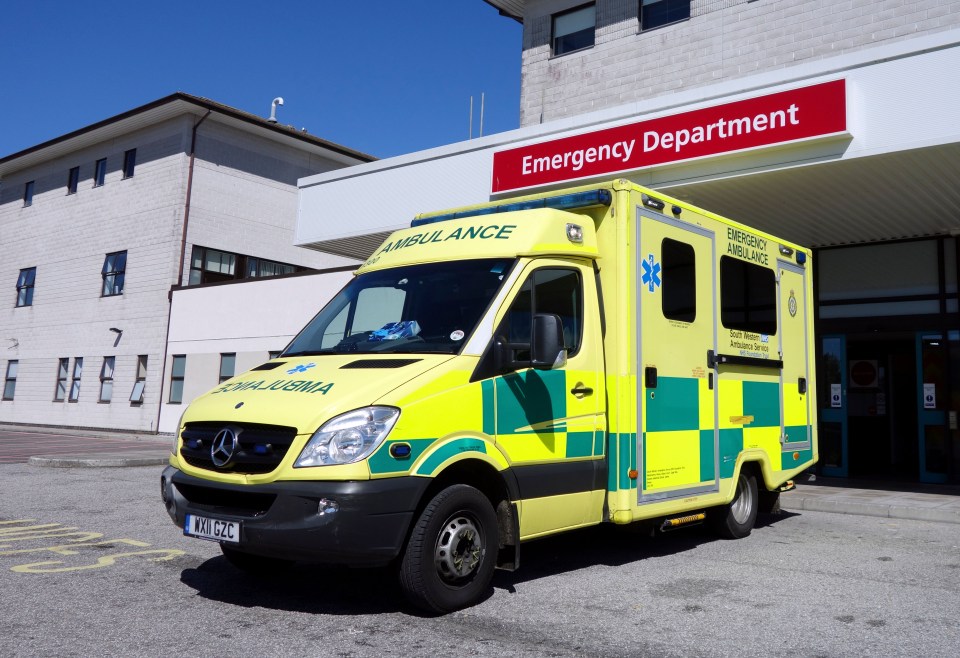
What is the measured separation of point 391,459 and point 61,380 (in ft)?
95.7

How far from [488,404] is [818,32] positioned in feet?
38.1

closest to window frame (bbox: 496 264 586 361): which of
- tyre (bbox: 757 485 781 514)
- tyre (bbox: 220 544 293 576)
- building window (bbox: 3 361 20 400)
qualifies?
tyre (bbox: 220 544 293 576)

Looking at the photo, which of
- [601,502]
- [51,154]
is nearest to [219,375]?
[51,154]

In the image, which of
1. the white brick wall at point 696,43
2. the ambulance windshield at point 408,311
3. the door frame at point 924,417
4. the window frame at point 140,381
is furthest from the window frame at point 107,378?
the ambulance windshield at point 408,311

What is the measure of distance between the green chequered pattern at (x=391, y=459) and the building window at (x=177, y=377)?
72.0 feet

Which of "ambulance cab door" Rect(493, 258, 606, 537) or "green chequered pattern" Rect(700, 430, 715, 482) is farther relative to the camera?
"green chequered pattern" Rect(700, 430, 715, 482)

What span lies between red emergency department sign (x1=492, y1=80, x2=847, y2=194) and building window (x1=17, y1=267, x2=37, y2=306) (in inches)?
1008

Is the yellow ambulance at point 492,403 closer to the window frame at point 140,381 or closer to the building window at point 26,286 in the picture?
the window frame at point 140,381

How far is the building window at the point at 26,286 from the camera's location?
107 feet

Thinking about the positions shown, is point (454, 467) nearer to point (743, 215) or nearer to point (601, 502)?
point (601, 502)

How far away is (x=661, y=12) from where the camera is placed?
53.7 feet

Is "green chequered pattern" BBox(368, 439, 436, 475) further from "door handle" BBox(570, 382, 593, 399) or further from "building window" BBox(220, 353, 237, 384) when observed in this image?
"building window" BBox(220, 353, 237, 384)

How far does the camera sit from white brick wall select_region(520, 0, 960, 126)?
44.8 feet

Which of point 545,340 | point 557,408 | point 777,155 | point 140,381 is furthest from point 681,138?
point 140,381
